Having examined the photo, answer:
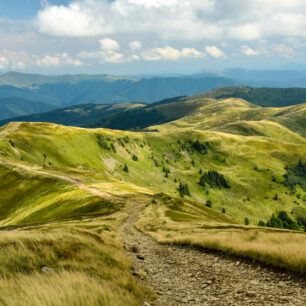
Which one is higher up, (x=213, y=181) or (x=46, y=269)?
(x=46, y=269)

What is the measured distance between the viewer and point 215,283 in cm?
1362

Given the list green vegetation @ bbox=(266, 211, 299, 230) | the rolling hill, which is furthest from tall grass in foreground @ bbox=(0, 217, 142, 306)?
green vegetation @ bbox=(266, 211, 299, 230)

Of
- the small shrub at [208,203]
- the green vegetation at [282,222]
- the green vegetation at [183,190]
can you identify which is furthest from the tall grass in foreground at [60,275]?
the small shrub at [208,203]

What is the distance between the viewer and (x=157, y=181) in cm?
17212

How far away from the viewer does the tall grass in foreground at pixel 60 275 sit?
24.3ft

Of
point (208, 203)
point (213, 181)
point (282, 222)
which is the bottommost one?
point (282, 222)

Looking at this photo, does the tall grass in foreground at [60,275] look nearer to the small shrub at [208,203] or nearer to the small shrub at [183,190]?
the small shrub at [183,190]

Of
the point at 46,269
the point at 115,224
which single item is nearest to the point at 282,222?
the point at 115,224

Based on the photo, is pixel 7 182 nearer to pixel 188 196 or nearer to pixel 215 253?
pixel 215 253

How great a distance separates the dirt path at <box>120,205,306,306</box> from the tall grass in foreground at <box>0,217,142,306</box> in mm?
1851

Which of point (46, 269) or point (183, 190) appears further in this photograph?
point (183, 190)

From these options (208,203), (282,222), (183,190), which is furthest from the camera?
(183,190)

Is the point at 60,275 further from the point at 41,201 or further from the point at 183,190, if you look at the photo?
the point at 183,190

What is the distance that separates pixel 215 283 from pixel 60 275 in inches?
324
